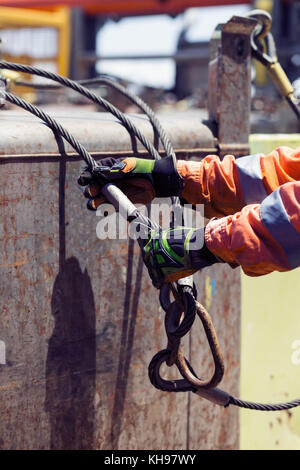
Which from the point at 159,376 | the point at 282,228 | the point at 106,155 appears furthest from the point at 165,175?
the point at 159,376

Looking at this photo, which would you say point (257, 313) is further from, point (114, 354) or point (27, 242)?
point (27, 242)

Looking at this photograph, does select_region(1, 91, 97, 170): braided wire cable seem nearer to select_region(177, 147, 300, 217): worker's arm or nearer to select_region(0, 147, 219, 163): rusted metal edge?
select_region(0, 147, 219, 163): rusted metal edge

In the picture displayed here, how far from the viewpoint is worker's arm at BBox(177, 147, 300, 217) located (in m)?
1.91

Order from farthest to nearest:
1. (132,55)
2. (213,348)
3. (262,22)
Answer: (132,55) < (262,22) < (213,348)

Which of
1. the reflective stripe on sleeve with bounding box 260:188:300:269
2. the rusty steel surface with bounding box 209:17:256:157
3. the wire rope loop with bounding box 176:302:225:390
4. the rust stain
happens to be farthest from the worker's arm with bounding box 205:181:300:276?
the rusty steel surface with bounding box 209:17:256:157

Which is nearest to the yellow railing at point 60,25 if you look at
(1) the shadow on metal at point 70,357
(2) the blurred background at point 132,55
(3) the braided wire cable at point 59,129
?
(2) the blurred background at point 132,55

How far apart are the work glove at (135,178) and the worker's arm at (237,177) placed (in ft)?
0.29

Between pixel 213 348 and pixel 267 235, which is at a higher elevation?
pixel 267 235

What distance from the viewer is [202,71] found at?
945 centimetres

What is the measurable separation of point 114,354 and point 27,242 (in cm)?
49

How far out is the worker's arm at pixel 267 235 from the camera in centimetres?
152

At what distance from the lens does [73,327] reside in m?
1.95

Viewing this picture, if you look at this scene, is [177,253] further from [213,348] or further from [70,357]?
[70,357]

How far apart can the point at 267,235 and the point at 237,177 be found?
45cm
